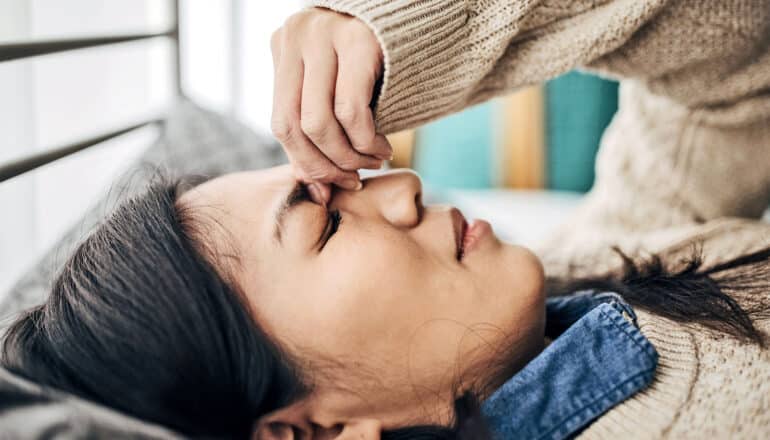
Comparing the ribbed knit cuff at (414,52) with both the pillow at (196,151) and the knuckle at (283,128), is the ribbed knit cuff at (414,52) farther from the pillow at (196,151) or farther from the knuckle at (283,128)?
the pillow at (196,151)

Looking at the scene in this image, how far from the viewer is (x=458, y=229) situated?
32.7 inches

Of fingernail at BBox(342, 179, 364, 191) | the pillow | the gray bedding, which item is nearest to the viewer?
the gray bedding

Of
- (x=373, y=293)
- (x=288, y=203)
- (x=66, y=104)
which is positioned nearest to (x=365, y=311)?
(x=373, y=293)

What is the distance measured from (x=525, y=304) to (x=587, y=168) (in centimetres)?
154

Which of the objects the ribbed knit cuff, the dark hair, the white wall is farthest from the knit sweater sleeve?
the white wall

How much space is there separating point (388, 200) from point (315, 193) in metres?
0.09

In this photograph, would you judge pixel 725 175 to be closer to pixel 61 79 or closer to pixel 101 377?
pixel 101 377

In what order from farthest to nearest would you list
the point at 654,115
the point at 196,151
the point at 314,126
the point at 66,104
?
the point at 66,104, the point at 196,151, the point at 654,115, the point at 314,126

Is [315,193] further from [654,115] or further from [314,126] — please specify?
[654,115]

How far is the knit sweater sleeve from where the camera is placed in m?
0.75

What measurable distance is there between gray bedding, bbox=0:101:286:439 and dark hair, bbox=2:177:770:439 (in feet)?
0.23

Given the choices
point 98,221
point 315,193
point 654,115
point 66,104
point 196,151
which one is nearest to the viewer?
point 315,193

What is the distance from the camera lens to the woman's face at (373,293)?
0.73 meters

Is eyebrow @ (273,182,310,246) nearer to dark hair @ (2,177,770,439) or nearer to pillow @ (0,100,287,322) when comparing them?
dark hair @ (2,177,770,439)
